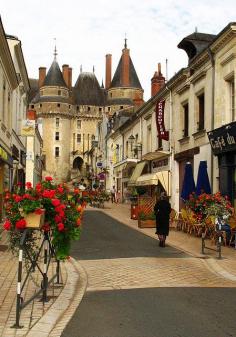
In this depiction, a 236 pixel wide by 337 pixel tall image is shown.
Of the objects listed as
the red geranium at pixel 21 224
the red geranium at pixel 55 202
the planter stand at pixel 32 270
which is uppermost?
the red geranium at pixel 55 202

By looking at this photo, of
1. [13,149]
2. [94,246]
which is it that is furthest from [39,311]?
[13,149]

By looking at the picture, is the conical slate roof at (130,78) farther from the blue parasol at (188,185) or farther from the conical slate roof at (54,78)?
the blue parasol at (188,185)

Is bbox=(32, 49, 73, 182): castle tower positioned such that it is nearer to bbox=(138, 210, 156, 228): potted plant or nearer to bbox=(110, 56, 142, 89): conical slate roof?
bbox=(110, 56, 142, 89): conical slate roof

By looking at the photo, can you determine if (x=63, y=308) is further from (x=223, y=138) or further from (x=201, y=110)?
(x=201, y=110)

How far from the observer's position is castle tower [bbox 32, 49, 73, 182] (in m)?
90.9

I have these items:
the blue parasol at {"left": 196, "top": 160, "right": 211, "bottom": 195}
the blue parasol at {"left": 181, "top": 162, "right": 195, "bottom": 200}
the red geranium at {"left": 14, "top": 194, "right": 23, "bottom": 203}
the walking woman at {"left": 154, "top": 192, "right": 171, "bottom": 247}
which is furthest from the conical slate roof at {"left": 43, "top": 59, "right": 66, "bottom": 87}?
the red geranium at {"left": 14, "top": 194, "right": 23, "bottom": 203}

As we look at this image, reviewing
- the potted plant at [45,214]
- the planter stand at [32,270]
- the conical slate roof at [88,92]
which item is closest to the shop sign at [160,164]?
the planter stand at [32,270]

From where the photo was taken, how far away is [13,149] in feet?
81.8

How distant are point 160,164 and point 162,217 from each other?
42.3 feet

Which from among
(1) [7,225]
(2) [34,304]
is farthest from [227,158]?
(1) [7,225]

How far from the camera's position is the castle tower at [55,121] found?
3580 inches

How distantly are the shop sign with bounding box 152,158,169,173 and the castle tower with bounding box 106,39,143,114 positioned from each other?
6169cm

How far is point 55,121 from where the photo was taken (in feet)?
302

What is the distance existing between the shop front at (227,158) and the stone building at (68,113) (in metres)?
70.3
